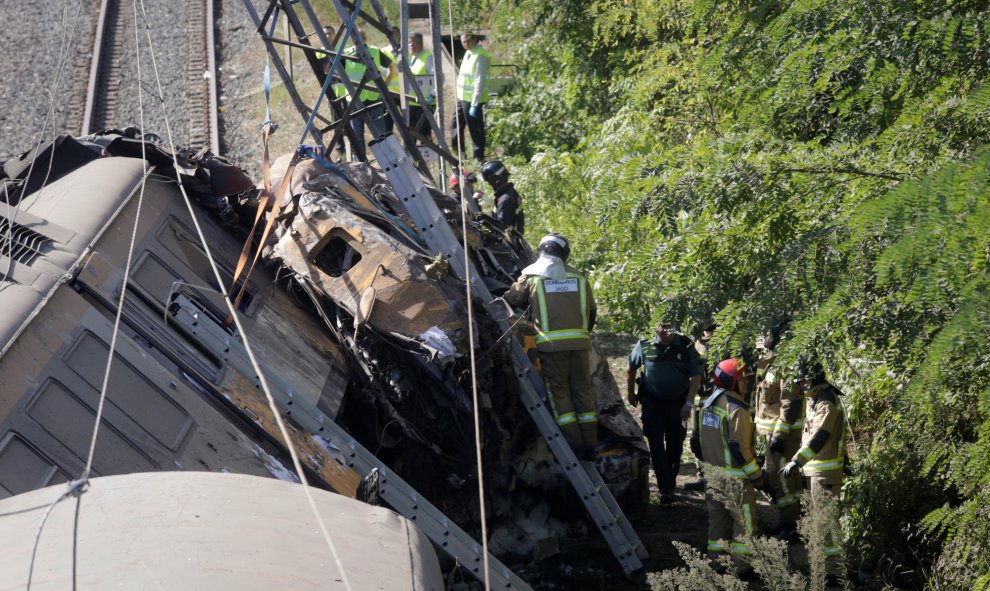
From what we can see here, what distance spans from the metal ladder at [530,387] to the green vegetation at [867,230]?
1016mm

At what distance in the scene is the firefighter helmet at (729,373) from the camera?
7031mm

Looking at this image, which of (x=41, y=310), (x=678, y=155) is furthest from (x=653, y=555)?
(x=41, y=310)

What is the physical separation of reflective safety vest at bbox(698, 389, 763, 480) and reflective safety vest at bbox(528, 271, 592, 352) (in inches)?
37.7

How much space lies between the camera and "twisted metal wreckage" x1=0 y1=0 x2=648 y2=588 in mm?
4703

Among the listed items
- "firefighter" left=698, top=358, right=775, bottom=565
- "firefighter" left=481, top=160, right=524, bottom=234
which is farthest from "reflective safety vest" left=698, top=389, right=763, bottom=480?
"firefighter" left=481, top=160, right=524, bottom=234

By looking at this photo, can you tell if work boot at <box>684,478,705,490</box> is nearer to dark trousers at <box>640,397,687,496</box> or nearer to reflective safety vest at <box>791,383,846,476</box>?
dark trousers at <box>640,397,687,496</box>

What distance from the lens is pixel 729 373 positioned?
23.1 ft

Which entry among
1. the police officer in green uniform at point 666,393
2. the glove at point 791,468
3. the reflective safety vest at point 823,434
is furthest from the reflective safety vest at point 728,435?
the police officer in green uniform at point 666,393

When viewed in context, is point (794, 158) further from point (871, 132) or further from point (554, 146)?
point (554, 146)

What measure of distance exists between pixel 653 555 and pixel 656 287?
186cm

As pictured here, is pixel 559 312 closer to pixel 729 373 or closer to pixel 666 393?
pixel 729 373

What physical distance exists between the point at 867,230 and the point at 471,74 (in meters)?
11.5

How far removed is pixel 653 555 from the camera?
24.3ft

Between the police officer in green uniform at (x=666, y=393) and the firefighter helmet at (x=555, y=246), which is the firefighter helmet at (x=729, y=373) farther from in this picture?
the firefighter helmet at (x=555, y=246)
